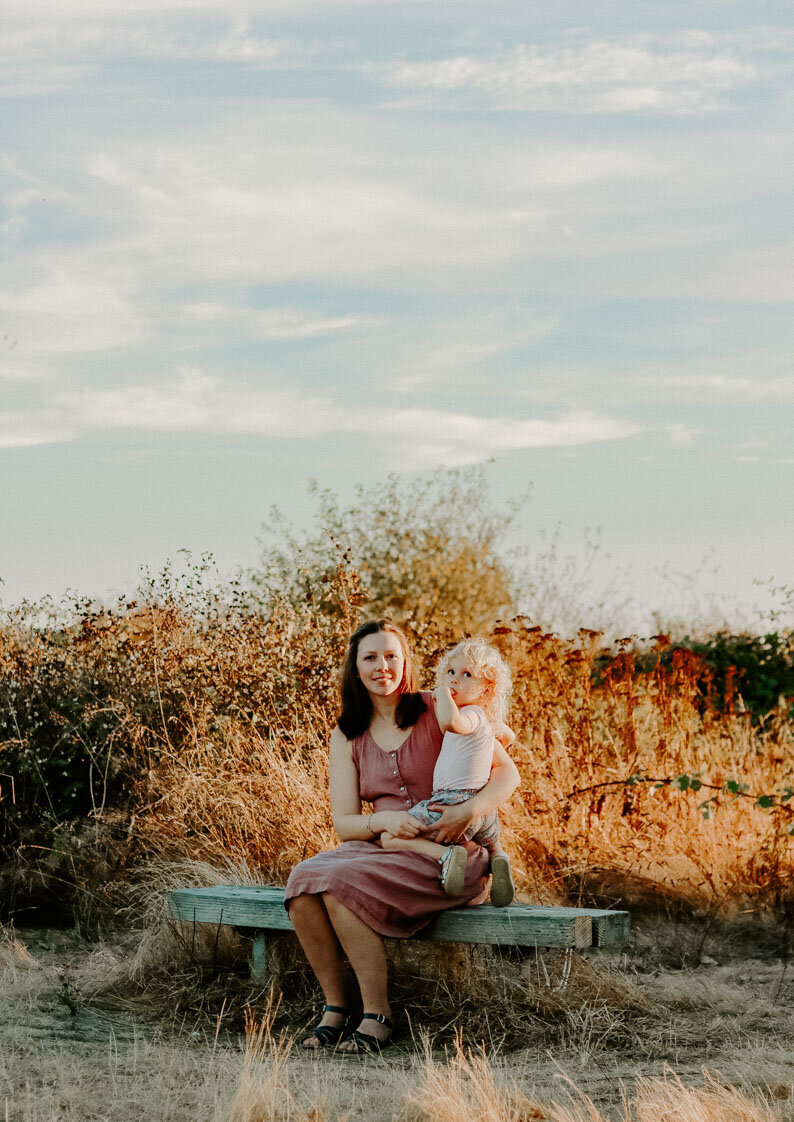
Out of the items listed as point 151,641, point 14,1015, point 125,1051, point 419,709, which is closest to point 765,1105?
point 419,709

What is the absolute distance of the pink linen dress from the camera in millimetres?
4273

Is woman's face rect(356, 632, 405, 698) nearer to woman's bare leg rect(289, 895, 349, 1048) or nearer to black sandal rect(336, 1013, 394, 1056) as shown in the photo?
woman's bare leg rect(289, 895, 349, 1048)

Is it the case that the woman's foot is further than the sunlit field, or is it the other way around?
the woman's foot

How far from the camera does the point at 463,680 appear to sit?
4.47 metres

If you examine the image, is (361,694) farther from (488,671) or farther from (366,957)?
(366,957)

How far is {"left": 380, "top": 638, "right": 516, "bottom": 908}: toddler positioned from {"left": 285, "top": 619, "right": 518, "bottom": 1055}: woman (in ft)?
0.14

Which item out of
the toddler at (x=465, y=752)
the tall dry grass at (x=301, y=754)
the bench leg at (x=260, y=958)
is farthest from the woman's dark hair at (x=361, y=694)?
the tall dry grass at (x=301, y=754)

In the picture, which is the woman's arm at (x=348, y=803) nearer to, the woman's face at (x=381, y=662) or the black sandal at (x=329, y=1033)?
the woman's face at (x=381, y=662)

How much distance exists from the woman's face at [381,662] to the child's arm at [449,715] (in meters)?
0.25

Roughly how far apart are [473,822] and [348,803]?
505 millimetres


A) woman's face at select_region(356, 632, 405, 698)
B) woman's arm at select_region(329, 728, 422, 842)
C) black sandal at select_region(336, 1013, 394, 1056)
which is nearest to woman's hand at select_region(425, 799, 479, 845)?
woman's arm at select_region(329, 728, 422, 842)

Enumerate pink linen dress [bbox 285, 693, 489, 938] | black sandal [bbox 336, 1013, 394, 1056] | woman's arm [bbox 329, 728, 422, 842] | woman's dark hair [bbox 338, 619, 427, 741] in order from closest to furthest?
1. black sandal [bbox 336, 1013, 394, 1056]
2. pink linen dress [bbox 285, 693, 489, 938]
3. woman's arm [bbox 329, 728, 422, 842]
4. woman's dark hair [bbox 338, 619, 427, 741]

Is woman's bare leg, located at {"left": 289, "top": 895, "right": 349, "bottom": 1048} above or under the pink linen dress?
under

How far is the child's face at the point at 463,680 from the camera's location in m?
4.46
